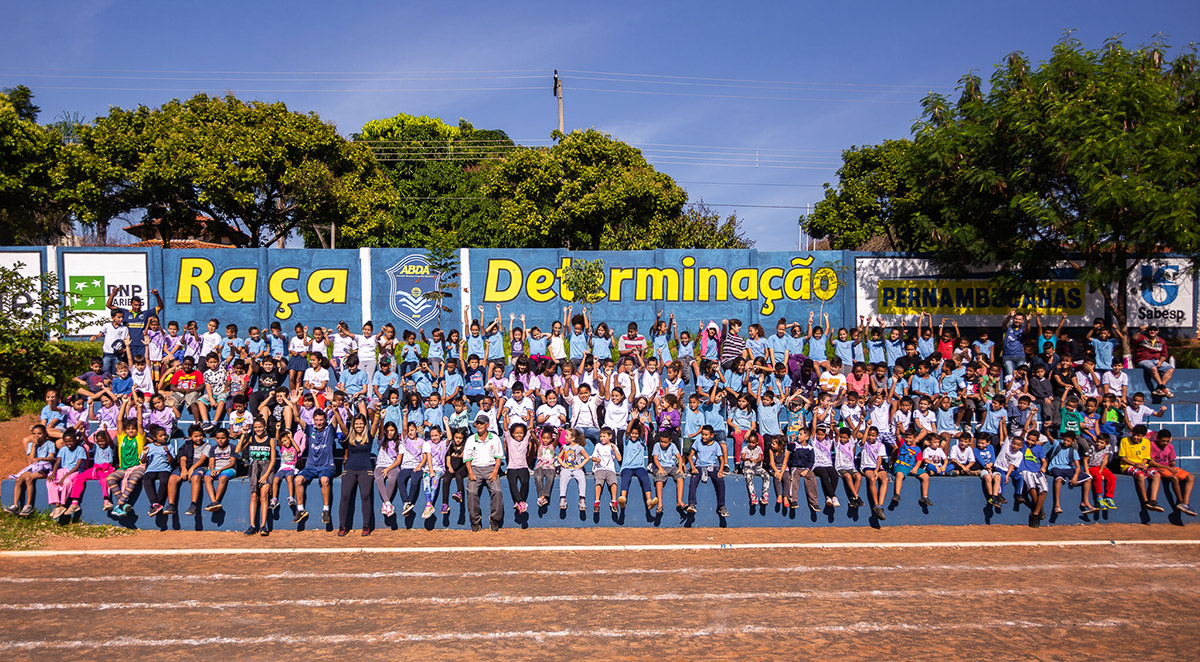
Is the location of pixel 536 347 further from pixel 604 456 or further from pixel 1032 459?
pixel 1032 459

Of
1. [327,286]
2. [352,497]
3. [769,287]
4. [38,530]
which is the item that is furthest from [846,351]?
[38,530]

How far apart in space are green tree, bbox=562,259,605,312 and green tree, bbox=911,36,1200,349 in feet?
28.7

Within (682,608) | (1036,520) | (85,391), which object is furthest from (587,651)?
(85,391)

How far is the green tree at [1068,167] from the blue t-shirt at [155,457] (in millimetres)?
17977

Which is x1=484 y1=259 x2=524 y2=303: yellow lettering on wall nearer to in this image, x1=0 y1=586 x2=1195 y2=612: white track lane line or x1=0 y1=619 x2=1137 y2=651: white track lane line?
x1=0 y1=586 x2=1195 y2=612: white track lane line

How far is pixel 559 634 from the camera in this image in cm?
773

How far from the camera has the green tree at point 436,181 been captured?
41.8 metres

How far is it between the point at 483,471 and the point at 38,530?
6849 millimetres

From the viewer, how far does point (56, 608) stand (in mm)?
8414

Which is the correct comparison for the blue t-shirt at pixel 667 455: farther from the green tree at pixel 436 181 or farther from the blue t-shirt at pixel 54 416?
the green tree at pixel 436 181

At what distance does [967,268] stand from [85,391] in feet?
68.9

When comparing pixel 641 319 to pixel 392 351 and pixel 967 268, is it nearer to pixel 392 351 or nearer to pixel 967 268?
pixel 392 351

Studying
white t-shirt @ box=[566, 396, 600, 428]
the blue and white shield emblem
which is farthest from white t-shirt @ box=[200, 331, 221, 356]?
white t-shirt @ box=[566, 396, 600, 428]

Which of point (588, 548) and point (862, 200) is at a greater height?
point (862, 200)
